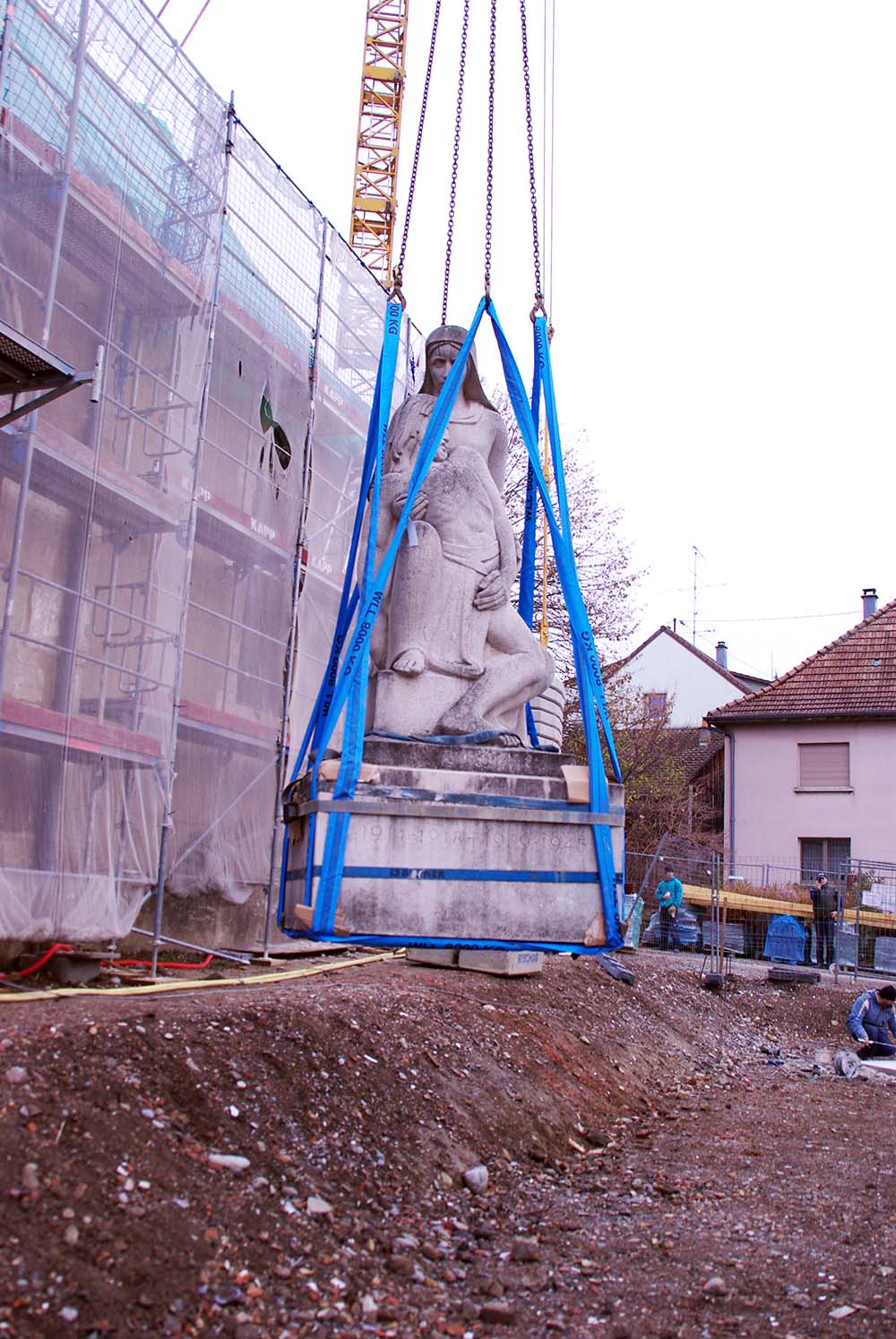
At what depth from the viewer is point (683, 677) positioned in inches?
1606

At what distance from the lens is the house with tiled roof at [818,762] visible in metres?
29.0

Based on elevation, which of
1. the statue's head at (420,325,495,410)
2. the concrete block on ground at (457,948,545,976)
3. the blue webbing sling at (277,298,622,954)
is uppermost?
the statue's head at (420,325,495,410)

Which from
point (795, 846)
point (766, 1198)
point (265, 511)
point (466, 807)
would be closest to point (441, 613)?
point (466, 807)

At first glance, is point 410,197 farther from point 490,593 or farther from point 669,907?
point 669,907

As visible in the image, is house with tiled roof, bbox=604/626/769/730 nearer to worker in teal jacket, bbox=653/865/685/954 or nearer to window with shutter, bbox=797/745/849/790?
window with shutter, bbox=797/745/849/790

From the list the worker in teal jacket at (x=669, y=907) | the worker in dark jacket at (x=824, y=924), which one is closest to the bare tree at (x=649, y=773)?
the worker in teal jacket at (x=669, y=907)

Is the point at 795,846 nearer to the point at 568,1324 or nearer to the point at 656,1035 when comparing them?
the point at 656,1035

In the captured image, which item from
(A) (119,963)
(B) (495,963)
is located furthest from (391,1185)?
(B) (495,963)

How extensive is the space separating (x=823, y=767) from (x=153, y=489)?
21912 mm

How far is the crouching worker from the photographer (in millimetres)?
12867

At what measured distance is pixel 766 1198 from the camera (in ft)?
21.7

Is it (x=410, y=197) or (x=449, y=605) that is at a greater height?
(x=410, y=197)

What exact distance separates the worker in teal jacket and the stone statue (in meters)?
12.1

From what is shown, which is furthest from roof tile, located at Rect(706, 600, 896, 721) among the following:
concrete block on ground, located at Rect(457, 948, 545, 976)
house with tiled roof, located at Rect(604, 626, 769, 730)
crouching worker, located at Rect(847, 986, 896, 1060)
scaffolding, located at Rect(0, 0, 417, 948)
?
concrete block on ground, located at Rect(457, 948, 545, 976)
